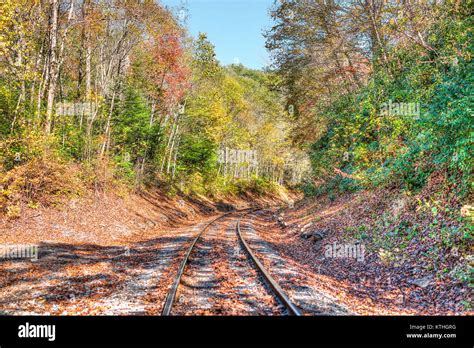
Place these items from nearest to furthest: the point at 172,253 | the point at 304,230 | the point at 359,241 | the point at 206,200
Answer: the point at 359,241, the point at 172,253, the point at 304,230, the point at 206,200

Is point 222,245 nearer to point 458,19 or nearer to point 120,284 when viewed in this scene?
point 120,284

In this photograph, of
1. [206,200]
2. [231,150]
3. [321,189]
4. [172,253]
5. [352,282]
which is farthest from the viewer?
[231,150]

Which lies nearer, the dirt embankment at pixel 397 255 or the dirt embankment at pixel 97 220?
the dirt embankment at pixel 397 255

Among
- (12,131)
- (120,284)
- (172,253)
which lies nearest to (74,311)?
(120,284)

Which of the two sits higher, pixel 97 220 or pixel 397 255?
pixel 397 255

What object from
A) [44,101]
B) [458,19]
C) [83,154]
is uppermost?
[458,19]

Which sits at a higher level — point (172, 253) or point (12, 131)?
point (12, 131)

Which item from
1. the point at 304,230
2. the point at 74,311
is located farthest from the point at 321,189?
the point at 74,311

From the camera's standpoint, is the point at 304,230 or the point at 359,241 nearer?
the point at 359,241

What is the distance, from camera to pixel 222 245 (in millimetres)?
12641

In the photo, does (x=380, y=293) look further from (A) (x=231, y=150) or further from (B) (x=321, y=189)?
(A) (x=231, y=150)

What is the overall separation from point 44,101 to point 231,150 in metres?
26.7

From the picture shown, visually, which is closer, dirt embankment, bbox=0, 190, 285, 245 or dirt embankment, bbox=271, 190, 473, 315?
dirt embankment, bbox=271, 190, 473, 315

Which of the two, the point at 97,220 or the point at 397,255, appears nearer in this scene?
the point at 397,255
